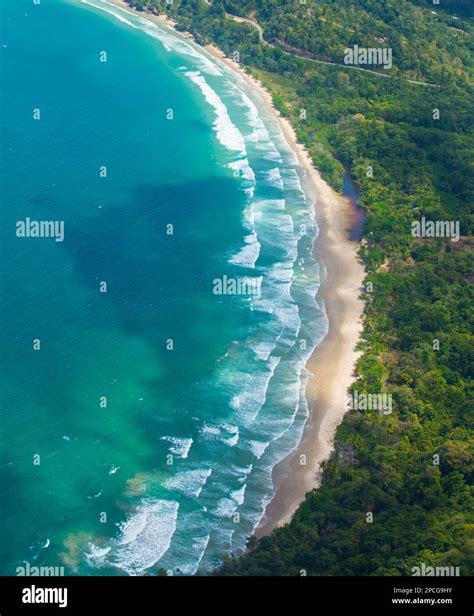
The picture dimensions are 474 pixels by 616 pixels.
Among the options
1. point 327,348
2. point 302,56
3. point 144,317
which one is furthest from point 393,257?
point 302,56

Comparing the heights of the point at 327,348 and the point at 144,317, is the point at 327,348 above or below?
below

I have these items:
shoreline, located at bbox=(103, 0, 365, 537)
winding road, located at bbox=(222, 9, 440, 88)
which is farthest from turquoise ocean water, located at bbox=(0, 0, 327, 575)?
winding road, located at bbox=(222, 9, 440, 88)

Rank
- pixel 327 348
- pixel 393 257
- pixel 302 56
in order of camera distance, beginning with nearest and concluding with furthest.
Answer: pixel 327 348 → pixel 393 257 → pixel 302 56

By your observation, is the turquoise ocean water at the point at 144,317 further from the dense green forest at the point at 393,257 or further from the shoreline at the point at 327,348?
the dense green forest at the point at 393,257

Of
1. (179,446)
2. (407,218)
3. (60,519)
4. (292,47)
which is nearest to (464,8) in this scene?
(292,47)

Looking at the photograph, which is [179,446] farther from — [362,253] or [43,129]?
Result: [43,129]

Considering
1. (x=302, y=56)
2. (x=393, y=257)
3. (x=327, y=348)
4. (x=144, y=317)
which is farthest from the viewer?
(x=302, y=56)

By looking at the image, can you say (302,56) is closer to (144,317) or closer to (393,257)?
(393,257)

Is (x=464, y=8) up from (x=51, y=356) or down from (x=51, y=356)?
up
